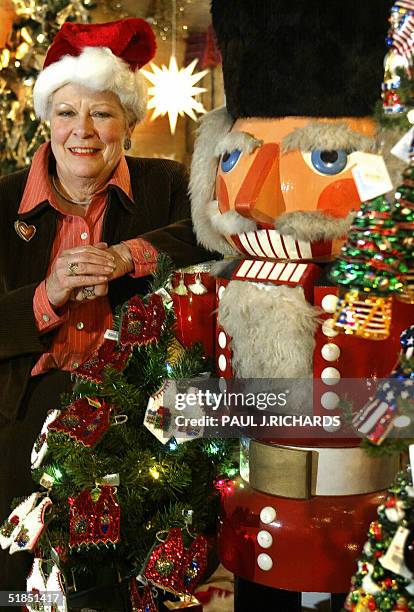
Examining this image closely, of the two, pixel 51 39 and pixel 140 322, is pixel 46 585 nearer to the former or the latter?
pixel 140 322

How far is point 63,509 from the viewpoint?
4.80ft

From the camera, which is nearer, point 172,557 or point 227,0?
point 227,0

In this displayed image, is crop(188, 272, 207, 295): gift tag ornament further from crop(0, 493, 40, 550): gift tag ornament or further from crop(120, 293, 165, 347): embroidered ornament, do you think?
crop(0, 493, 40, 550): gift tag ornament

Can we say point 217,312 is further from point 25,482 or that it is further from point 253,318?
point 25,482

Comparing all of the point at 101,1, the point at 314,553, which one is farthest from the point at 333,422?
the point at 101,1

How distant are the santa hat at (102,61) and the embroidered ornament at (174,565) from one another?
86cm

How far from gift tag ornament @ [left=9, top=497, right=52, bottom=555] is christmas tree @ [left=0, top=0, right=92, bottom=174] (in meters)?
1.66

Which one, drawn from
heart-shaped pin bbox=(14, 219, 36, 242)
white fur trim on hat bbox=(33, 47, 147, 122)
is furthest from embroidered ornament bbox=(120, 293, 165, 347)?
white fur trim on hat bbox=(33, 47, 147, 122)

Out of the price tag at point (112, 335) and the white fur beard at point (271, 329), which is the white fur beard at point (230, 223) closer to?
the white fur beard at point (271, 329)

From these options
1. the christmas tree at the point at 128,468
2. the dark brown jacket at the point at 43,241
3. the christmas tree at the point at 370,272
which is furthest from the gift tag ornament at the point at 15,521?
the christmas tree at the point at 370,272

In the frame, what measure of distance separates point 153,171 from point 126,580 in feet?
2.80

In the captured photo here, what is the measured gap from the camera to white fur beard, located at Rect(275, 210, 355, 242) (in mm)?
1204

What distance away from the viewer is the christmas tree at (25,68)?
276 cm

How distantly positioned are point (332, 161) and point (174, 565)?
71 cm
